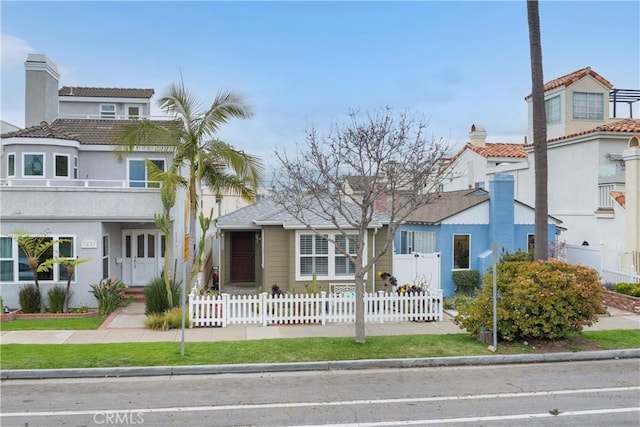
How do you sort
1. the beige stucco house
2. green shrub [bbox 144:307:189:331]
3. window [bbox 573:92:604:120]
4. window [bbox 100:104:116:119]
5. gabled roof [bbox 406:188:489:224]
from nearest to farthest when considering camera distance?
green shrub [bbox 144:307:189:331] < the beige stucco house < gabled roof [bbox 406:188:489:224] < window [bbox 573:92:604:120] < window [bbox 100:104:116:119]

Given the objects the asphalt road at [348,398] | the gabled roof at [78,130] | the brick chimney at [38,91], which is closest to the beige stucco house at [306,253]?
the gabled roof at [78,130]

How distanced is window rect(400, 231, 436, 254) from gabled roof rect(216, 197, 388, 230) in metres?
3.47

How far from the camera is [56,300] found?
16.0m

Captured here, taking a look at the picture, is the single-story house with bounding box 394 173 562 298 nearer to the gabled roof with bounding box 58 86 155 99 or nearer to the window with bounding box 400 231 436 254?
the window with bounding box 400 231 436 254

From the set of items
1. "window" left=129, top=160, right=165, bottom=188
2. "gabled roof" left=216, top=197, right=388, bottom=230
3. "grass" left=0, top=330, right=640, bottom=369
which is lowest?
"grass" left=0, top=330, right=640, bottom=369

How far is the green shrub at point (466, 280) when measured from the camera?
63.1ft

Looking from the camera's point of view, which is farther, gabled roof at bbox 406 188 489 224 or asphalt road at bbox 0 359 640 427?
gabled roof at bbox 406 188 489 224

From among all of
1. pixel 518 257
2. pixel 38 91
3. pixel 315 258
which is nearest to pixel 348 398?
pixel 315 258

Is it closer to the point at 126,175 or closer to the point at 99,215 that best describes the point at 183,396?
the point at 99,215

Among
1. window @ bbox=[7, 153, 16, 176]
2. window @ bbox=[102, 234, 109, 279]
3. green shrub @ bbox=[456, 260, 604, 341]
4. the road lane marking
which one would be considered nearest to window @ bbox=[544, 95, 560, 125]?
green shrub @ bbox=[456, 260, 604, 341]

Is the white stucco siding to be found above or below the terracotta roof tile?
below

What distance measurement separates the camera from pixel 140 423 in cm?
758

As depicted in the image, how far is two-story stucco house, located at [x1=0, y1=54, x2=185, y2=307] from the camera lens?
16.7m

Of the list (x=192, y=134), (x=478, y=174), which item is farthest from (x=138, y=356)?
(x=478, y=174)
